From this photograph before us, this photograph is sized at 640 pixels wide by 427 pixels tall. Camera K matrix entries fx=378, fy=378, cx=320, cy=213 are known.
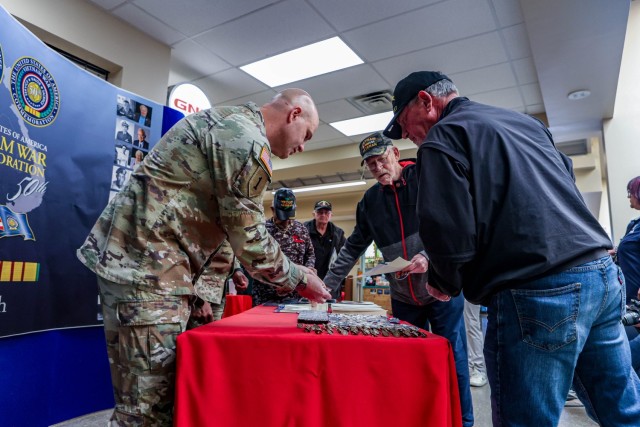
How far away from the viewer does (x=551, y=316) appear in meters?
0.78

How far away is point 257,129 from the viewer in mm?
1071

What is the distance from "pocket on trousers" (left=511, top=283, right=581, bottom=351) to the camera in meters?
0.77

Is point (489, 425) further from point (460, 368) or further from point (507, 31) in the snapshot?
point (507, 31)

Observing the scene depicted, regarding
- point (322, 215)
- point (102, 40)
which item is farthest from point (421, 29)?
point (102, 40)

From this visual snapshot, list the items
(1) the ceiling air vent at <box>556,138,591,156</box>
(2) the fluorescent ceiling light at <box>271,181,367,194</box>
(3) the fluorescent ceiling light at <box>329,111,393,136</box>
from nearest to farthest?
(3) the fluorescent ceiling light at <box>329,111,393,136</box> < (1) the ceiling air vent at <box>556,138,591,156</box> < (2) the fluorescent ceiling light at <box>271,181,367,194</box>

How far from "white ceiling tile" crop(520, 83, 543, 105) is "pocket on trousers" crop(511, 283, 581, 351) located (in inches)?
178

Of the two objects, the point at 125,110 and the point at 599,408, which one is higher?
the point at 125,110

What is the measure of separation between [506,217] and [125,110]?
2.40 metres

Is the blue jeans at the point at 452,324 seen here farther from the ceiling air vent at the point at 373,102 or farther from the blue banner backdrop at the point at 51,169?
the ceiling air vent at the point at 373,102

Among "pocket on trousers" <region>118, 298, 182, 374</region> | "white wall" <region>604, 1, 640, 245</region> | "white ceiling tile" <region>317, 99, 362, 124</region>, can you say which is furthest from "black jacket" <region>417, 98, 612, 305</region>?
"white wall" <region>604, 1, 640, 245</region>

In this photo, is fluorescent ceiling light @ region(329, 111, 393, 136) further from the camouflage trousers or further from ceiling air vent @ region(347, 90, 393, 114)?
the camouflage trousers

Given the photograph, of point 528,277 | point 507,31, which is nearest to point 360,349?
point 528,277

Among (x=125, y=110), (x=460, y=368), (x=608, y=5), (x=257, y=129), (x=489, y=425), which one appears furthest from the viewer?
(x=608, y=5)

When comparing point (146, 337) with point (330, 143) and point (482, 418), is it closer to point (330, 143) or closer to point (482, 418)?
point (482, 418)
